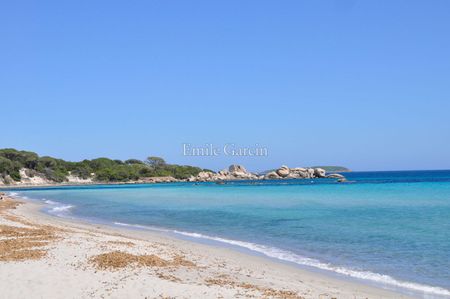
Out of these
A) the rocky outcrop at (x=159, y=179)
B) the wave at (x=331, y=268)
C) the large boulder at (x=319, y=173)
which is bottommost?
the wave at (x=331, y=268)

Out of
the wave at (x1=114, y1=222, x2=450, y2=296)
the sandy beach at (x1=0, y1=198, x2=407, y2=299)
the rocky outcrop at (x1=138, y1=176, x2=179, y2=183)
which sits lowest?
the wave at (x1=114, y1=222, x2=450, y2=296)

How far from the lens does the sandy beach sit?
1064cm

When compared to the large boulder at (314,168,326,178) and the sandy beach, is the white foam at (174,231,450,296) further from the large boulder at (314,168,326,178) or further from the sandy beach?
the large boulder at (314,168,326,178)

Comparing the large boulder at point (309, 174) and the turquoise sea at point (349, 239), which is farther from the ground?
the large boulder at point (309, 174)

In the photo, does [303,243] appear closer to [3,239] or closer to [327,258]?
[327,258]

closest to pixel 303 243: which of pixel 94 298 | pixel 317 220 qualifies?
pixel 317 220

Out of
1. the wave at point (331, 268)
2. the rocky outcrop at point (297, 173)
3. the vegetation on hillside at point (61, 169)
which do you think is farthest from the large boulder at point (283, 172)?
the wave at point (331, 268)

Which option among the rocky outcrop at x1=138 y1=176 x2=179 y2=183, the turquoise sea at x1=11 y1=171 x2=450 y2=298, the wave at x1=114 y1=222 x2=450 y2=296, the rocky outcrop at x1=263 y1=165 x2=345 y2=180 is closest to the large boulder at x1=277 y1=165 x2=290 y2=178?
the rocky outcrop at x1=263 y1=165 x2=345 y2=180

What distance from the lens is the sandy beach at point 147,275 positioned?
1064 centimetres

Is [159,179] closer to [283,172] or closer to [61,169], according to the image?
[61,169]

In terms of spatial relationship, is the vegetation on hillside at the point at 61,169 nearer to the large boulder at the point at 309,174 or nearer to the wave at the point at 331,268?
the large boulder at the point at 309,174

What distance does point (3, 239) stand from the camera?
18000 mm

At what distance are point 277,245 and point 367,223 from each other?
9.97 meters

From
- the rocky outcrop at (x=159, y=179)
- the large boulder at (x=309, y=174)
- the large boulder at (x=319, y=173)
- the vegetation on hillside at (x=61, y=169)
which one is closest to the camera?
the vegetation on hillside at (x=61, y=169)
